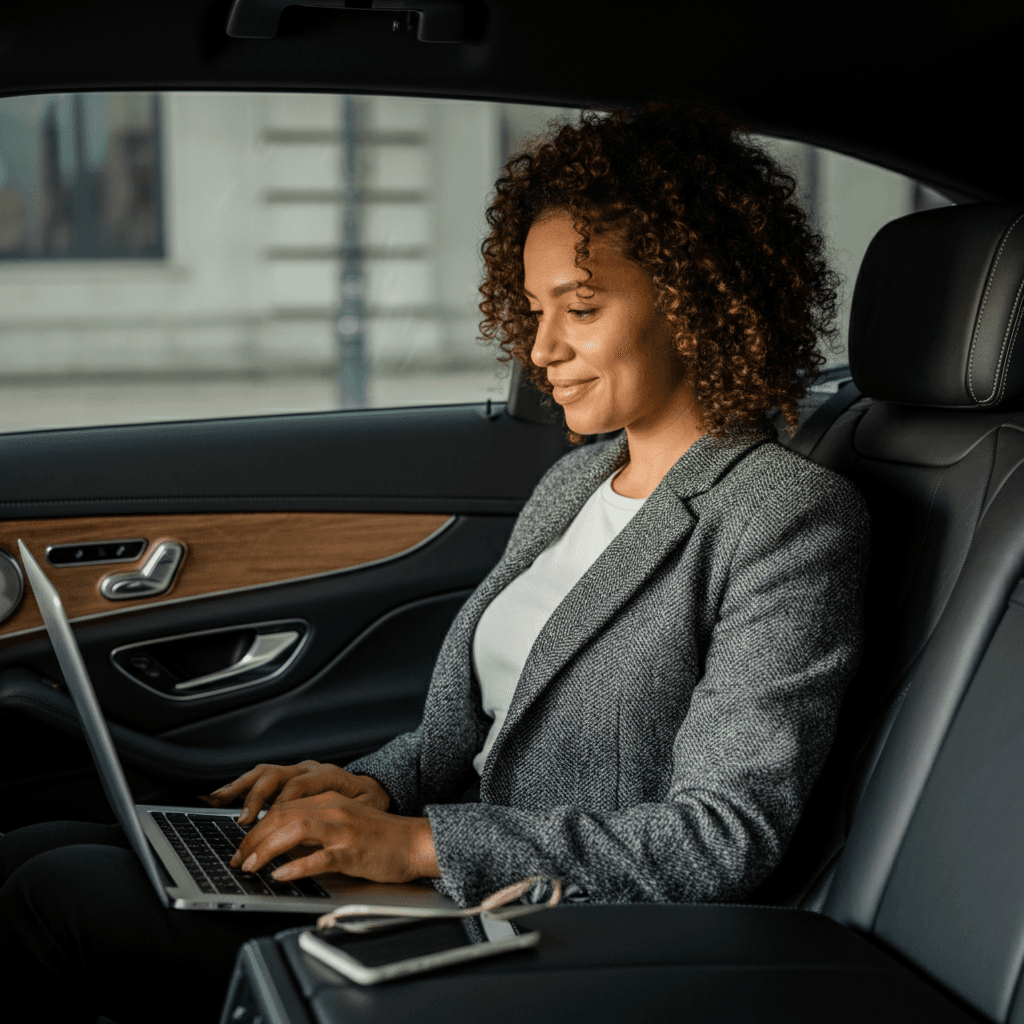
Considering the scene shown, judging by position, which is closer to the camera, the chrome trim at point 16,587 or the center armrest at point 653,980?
the center armrest at point 653,980

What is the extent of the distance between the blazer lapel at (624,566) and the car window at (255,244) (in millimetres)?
443

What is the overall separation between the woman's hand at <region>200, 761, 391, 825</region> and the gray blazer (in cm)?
17

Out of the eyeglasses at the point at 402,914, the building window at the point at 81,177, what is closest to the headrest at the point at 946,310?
the eyeglasses at the point at 402,914

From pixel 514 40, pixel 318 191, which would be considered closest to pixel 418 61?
pixel 514 40

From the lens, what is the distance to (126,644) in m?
2.05

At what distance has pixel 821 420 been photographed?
165 centimetres

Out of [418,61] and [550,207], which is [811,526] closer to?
[550,207]

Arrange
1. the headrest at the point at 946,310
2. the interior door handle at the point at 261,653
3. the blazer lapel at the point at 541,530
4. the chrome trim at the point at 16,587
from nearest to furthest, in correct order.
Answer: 1. the headrest at the point at 946,310
2. the blazer lapel at the point at 541,530
3. the chrome trim at the point at 16,587
4. the interior door handle at the point at 261,653

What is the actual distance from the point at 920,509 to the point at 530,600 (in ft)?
1.52

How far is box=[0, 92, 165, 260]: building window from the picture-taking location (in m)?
2.04

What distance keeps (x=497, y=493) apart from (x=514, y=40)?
2.97ft

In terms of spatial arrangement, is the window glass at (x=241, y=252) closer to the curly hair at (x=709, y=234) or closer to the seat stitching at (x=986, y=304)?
the curly hair at (x=709, y=234)

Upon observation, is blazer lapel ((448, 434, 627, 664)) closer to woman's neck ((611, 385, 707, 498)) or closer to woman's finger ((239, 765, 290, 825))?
woman's neck ((611, 385, 707, 498))

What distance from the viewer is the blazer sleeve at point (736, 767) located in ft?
3.62
